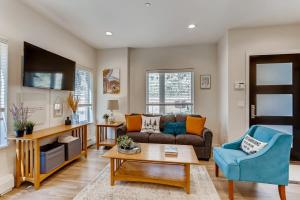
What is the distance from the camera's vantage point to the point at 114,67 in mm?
4797

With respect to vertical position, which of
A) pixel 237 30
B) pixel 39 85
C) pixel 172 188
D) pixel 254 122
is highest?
pixel 237 30

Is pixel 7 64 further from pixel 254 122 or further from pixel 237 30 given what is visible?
pixel 254 122

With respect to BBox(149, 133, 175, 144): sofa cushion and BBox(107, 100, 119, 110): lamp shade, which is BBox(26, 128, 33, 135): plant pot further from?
BBox(149, 133, 175, 144): sofa cushion

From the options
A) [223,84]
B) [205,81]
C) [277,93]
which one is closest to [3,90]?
[223,84]

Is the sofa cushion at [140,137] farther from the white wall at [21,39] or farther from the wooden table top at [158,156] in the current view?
the white wall at [21,39]

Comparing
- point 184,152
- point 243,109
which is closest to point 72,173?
point 184,152

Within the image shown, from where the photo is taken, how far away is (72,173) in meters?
2.86

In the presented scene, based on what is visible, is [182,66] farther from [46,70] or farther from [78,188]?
[78,188]

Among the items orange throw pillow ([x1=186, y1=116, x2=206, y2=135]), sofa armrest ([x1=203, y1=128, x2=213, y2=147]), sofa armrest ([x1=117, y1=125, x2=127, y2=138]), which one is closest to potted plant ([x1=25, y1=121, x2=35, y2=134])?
sofa armrest ([x1=117, y1=125, x2=127, y2=138])

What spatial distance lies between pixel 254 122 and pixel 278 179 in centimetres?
172

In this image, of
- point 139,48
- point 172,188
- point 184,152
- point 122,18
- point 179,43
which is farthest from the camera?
point 139,48

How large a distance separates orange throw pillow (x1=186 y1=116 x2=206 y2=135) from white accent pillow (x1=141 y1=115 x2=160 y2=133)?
687 mm

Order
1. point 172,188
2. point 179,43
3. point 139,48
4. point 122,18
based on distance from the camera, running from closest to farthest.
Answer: point 172,188 < point 122,18 < point 179,43 < point 139,48

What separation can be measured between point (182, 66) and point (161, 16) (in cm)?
186
